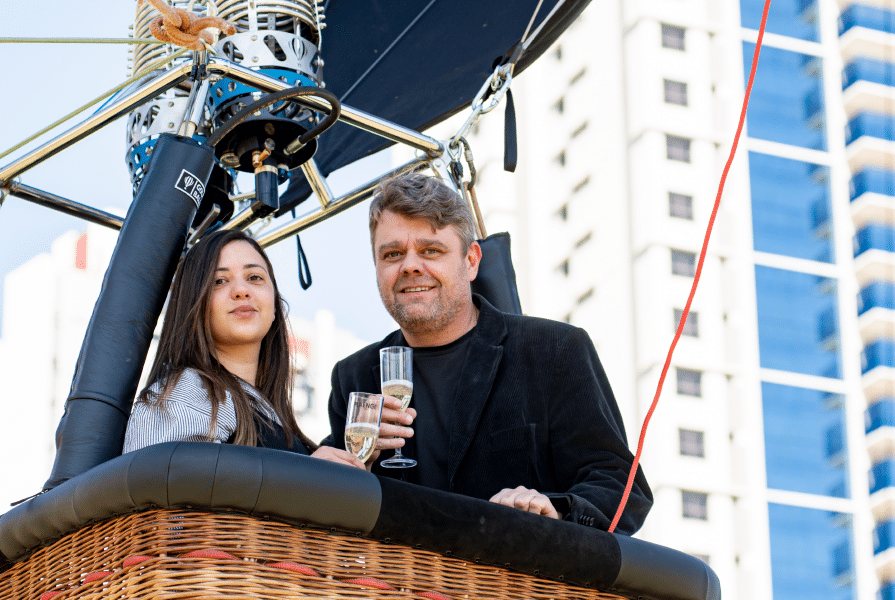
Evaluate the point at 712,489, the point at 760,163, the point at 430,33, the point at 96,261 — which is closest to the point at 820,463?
the point at 712,489

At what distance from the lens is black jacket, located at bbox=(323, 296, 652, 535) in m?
2.12

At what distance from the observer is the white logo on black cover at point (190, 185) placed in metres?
2.15

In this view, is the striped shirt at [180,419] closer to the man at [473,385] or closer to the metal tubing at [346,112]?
the man at [473,385]

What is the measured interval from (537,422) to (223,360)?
0.58 m

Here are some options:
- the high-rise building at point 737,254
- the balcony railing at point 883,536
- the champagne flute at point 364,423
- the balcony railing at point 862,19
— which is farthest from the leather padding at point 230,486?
the balcony railing at point 862,19

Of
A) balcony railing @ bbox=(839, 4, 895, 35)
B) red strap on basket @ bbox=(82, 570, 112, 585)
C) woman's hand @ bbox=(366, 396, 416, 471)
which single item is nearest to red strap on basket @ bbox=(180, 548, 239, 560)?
red strap on basket @ bbox=(82, 570, 112, 585)

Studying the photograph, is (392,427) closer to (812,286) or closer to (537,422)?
(537,422)

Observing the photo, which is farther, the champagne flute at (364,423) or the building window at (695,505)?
the building window at (695,505)

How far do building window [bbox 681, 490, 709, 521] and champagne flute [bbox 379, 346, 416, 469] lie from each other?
120ft

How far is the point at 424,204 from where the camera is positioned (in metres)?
2.34

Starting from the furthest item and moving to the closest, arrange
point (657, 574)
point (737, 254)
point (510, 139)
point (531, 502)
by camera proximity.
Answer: point (737, 254) → point (510, 139) → point (531, 502) → point (657, 574)

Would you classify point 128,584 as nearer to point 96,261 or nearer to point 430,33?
point 430,33

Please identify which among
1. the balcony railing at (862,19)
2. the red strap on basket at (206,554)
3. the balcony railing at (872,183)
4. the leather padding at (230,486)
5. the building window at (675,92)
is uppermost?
the balcony railing at (862,19)

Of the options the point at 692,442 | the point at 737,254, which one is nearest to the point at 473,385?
the point at 692,442
